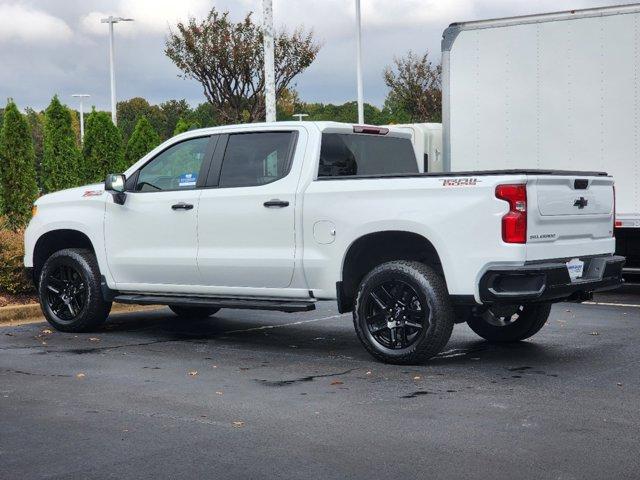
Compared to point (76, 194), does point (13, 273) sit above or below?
below

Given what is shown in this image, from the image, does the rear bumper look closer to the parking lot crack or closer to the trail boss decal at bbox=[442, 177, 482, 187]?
the trail boss decal at bbox=[442, 177, 482, 187]

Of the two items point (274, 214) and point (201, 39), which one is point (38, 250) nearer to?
point (274, 214)

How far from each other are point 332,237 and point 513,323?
2093 millimetres

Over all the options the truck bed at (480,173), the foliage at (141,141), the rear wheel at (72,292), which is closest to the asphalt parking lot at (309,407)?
the rear wheel at (72,292)

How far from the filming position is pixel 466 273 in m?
8.13

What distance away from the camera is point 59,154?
2844 centimetres

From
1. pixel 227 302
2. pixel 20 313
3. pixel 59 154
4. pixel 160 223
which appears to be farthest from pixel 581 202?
pixel 59 154

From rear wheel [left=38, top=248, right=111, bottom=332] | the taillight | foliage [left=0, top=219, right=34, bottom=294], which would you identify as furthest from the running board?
foliage [left=0, top=219, right=34, bottom=294]

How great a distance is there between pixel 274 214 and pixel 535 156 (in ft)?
19.8

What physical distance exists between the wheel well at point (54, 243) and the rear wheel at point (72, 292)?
15cm

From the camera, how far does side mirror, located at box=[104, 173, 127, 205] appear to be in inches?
399

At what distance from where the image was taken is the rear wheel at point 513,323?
9.67 meters

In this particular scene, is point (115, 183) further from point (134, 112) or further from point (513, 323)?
point (134, 112)

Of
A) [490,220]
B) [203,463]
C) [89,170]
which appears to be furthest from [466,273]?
[89,170]
